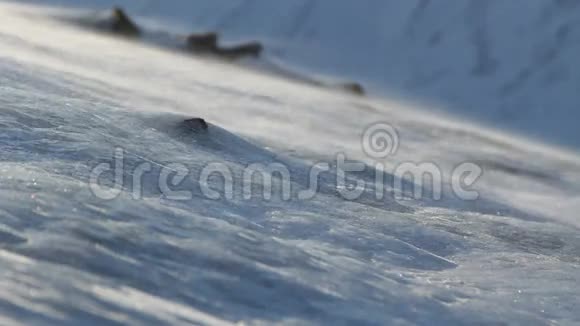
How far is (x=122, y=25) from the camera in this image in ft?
16.2

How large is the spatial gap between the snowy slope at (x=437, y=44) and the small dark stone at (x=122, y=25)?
1.71ft

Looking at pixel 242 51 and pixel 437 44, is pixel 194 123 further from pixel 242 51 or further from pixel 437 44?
pixel 437 44

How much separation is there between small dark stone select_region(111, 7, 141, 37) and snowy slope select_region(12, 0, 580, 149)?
0.52 metres

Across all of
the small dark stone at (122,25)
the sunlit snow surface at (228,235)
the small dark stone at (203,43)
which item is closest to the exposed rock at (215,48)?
the small dark stone at (203,43)

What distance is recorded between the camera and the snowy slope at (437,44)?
4.96 meters

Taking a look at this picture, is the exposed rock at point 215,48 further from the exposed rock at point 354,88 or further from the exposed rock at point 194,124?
the exposed rock at point 194,124

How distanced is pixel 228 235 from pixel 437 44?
12.9 ft

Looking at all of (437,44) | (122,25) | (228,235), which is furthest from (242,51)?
(228,235)

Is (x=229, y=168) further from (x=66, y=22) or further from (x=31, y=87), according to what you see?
(x=66, y=22)

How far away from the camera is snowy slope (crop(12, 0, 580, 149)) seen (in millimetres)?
4961

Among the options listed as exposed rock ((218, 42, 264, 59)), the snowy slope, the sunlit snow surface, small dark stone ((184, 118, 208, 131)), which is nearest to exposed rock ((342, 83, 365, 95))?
the snowy slope

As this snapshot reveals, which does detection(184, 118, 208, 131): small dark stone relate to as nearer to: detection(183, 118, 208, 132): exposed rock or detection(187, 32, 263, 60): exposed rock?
detection(183, 118, 208, 132): exposed rock

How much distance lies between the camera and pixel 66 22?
15.8 ft

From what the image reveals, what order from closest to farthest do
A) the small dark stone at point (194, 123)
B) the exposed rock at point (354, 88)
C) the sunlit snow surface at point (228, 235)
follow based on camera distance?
1. the sunlit snow surface at point (228, 235)
2. the small dark stone at point (194, 123)
3. the exposed rock at point (354, 88)
